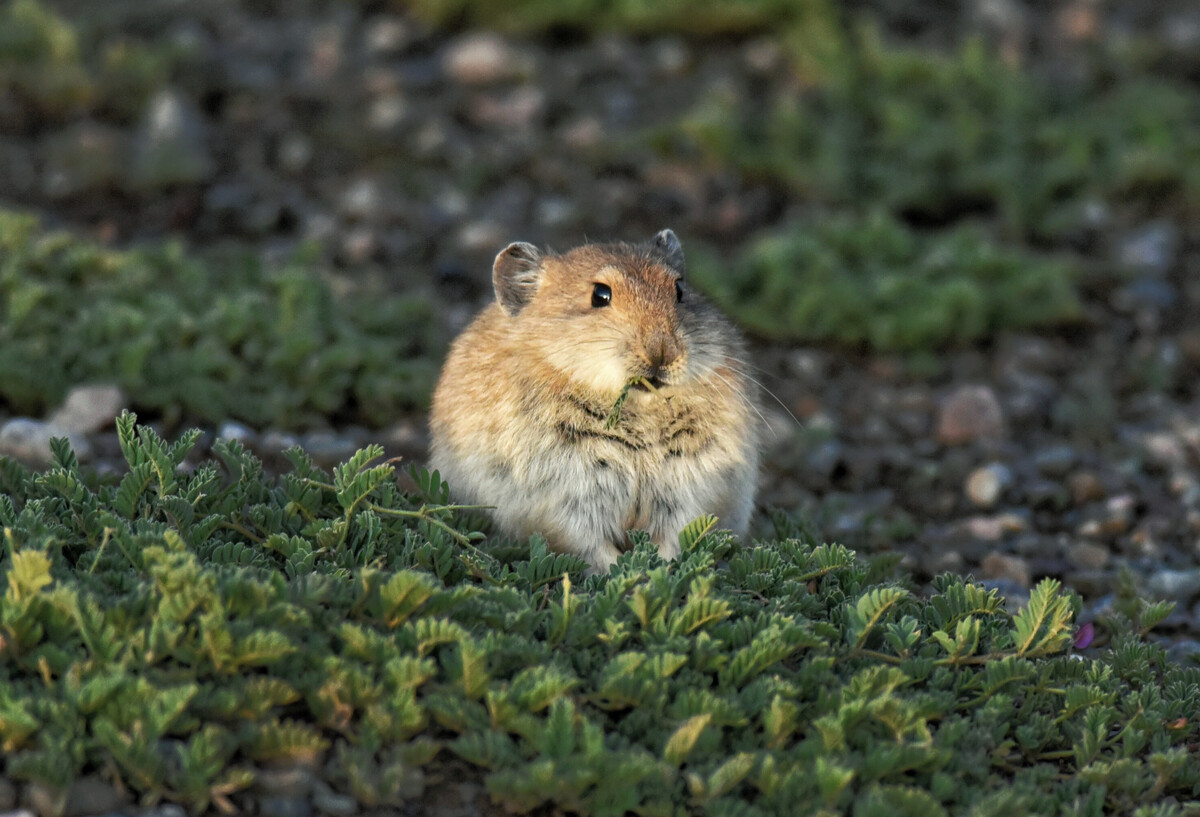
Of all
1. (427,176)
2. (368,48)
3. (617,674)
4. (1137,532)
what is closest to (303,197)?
(427,176)

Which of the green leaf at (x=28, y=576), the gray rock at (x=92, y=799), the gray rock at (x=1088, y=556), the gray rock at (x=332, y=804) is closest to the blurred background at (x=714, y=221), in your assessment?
the gray rock at (x=1088, y=556)

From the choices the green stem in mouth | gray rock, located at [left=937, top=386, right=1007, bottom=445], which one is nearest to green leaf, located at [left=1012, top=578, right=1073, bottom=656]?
the green stem in mouth

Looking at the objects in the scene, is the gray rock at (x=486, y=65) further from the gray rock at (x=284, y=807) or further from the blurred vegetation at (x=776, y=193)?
the gray rock at (x=284, y=807)

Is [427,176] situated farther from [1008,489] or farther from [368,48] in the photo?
[1008,489]

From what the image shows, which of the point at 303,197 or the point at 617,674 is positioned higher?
the point at 303,197

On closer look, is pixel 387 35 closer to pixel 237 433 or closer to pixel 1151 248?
pixel 237 433

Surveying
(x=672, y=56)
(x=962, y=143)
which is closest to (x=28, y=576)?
(x=962, y=143)
